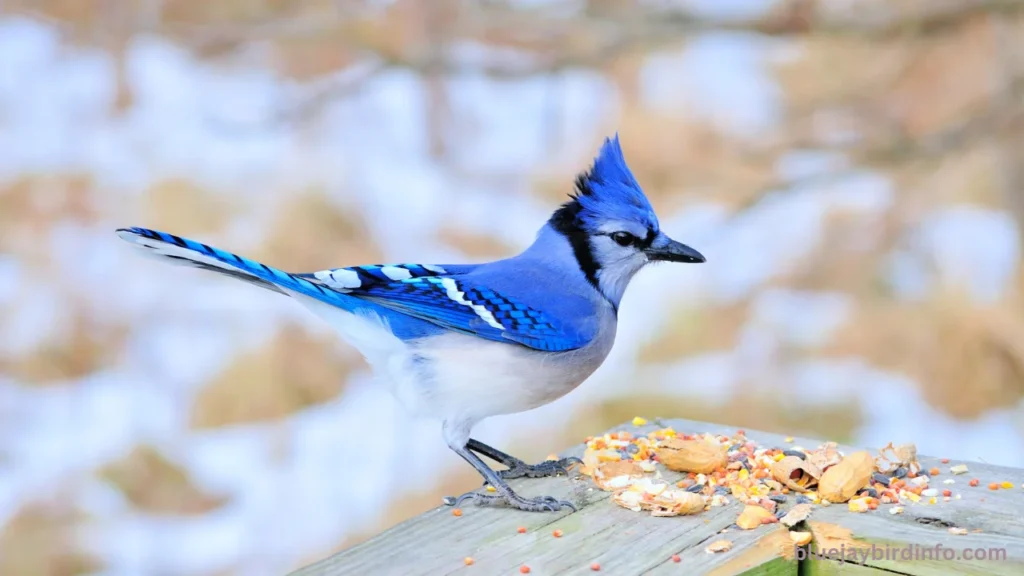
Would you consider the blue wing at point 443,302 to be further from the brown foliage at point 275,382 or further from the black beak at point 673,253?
the brown foliage at point 275,382

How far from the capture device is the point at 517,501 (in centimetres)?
151

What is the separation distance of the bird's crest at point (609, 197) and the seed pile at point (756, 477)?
37cm

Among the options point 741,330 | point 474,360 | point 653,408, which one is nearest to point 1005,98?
point 741,330

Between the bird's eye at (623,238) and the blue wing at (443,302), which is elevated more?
the bird's eye at (623,238)

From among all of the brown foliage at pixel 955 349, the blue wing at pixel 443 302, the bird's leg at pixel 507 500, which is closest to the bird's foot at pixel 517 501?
the bird's leg at pixel 507 500

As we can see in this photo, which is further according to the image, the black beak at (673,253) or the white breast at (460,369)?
the black beak at (673,253)

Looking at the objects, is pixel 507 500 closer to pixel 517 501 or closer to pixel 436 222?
pixel 517 501

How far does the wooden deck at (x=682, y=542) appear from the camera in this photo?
50.4 inches

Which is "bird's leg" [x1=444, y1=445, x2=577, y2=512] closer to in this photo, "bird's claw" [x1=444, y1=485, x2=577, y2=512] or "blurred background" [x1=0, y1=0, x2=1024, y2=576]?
"bird's claw" [x1=444, y1=485, x2=577, y2=512]

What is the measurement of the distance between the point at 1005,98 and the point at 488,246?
1754mm

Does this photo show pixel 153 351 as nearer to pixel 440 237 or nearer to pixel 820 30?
pixel 440 237

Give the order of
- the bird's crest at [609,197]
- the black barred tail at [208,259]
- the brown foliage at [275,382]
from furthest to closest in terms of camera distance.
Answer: the brown foliage at [275,382]
the bird's crest at [609,197]
the black barred tail at [208,259]

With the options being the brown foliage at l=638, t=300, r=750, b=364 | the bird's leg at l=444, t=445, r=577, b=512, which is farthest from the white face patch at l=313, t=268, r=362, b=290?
the brown foliage at l=638, t=300, r=750, b=364

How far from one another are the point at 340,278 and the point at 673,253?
54cm
